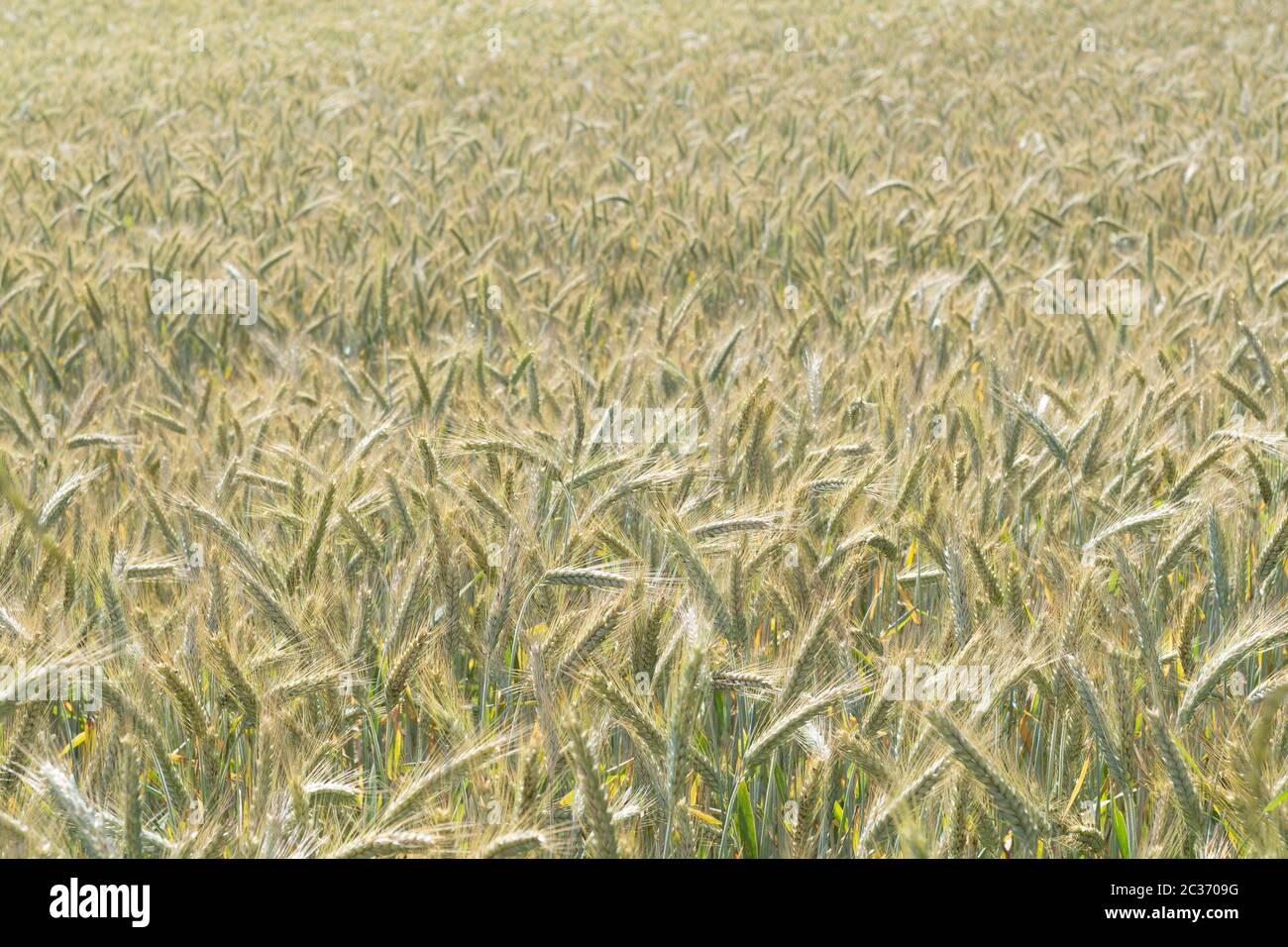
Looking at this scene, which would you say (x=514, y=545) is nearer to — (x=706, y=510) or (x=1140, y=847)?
(x=706, y=510)

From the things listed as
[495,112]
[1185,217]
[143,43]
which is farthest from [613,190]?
[143,43]

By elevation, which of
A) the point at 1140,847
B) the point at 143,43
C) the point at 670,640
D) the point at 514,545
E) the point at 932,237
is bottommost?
the point at 1140,847

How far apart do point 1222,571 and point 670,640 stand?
35.4 inches

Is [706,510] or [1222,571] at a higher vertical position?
[706,510]

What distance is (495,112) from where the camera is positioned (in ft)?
31.1

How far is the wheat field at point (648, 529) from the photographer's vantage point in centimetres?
147

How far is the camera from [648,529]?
2.24m

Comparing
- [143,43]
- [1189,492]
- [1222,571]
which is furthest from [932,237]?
[143,43]

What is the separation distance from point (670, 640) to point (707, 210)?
4236mm

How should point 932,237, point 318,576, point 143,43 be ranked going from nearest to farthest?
point 318,576, point 932,237, point 143,43

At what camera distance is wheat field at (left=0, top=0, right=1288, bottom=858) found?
1.47 metres

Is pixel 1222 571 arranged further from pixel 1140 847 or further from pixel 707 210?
pixel 707 210
